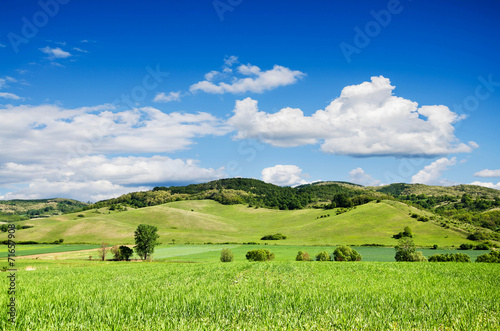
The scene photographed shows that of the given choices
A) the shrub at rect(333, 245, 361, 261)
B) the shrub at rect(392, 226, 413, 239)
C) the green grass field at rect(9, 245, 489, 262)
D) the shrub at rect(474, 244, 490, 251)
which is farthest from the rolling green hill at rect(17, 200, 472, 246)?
the shrub at rect(333, 245, 361, 261)

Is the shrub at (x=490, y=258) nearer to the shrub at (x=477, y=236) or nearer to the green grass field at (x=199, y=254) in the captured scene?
the green grass field at (x=199, y=254)

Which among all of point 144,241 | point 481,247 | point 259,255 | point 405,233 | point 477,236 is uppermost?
point 144,241

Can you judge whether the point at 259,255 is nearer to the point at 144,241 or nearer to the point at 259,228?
the point at 144,241

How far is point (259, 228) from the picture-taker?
174375mm

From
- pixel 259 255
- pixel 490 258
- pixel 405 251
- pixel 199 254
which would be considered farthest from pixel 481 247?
pixel 199 254

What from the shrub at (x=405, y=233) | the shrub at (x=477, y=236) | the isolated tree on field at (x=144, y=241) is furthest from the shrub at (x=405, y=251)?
the shrub at (x=477, y=236)

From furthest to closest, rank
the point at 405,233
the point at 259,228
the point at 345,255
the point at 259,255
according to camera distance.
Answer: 1. the point at 259,228
2. the point at 405,233
3. the point at 345,255
4. the point at 259,255

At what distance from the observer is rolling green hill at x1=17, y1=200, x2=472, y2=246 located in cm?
12194

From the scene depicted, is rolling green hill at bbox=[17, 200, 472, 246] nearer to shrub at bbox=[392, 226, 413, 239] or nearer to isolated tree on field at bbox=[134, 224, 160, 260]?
shrub at bbox=[392, 226, 413, 239]

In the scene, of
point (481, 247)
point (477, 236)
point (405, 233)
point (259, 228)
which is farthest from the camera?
point (259, 228)

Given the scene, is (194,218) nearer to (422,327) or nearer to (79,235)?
(79,235)

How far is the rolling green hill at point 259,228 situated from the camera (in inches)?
4801

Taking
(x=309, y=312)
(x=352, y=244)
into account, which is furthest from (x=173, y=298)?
(x=352, y=244)

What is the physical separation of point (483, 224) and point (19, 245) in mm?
209463
